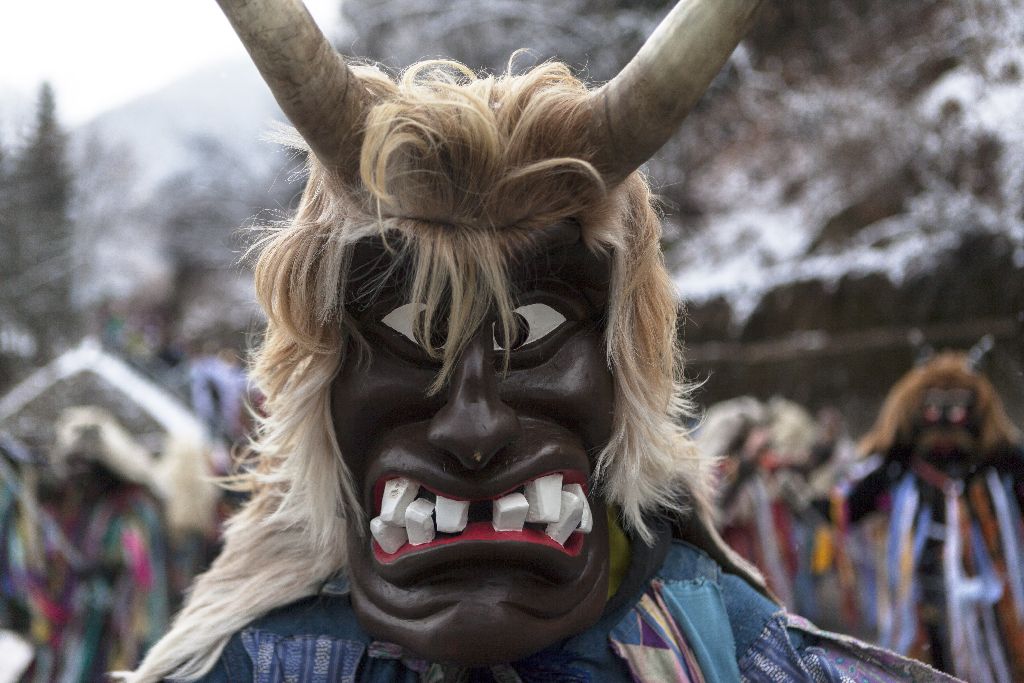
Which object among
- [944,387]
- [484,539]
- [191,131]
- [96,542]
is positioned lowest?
[484,539]

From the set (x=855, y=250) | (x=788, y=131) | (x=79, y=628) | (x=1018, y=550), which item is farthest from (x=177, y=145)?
(x=1018, y=550)

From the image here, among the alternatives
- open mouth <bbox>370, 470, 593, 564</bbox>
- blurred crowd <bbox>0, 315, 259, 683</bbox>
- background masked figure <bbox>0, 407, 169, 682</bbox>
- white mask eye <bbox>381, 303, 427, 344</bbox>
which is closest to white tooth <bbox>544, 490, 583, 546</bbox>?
open mouth <bbox>370, 470, 593, 564</bbox>

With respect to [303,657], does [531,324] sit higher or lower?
higher

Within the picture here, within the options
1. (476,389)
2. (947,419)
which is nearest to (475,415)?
(476,389)

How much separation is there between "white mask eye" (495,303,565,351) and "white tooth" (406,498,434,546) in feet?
0.99

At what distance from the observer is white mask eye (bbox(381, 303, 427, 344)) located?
1.66 m

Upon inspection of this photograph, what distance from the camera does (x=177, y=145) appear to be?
1334 inches

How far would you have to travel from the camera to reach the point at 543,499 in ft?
5.39

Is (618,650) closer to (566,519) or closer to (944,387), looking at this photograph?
(566,519)

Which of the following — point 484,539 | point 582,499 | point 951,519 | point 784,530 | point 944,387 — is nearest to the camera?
point 484,539

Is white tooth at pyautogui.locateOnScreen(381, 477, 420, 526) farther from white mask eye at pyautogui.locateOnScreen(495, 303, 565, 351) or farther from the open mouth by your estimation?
white mask eye at pyautogui.locateOnScreen(495, 303, 565, 351)

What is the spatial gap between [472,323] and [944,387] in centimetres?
432

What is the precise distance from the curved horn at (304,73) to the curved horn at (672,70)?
0.42 m

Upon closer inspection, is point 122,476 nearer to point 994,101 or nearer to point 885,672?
point 885,672
